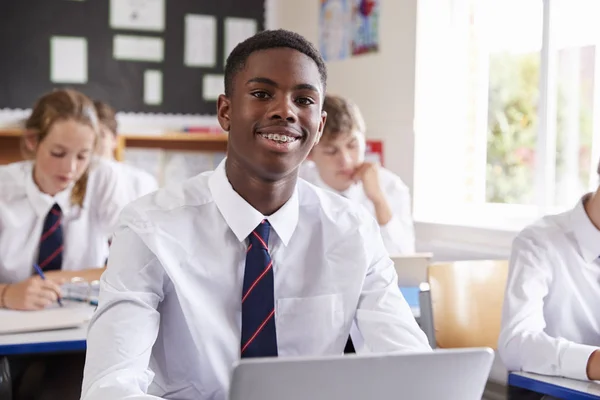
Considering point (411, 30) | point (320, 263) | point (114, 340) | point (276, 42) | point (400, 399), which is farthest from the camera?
point (411, 30)

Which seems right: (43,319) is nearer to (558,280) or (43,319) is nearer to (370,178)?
(558,280)

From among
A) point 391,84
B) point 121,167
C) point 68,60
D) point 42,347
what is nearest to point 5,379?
point 42,347

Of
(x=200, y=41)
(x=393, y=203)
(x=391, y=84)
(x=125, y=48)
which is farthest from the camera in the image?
(x=200, y=41)

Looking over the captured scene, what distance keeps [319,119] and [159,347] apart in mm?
524

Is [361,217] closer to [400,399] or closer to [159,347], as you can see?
[159,347]

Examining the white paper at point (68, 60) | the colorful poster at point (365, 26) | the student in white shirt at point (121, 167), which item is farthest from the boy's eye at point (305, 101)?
the white paper at point (68, 60)

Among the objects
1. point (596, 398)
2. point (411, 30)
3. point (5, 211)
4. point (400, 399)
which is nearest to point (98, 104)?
point (5, 211)

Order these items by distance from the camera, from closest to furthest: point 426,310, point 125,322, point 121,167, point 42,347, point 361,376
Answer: point 361,376, point 125,322, point 42,347, point 426,310, point 121,167

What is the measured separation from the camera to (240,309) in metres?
1.44

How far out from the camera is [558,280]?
2059 mm

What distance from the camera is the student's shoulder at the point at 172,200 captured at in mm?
1408

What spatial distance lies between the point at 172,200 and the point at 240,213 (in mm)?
131

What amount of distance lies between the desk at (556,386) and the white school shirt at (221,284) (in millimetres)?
429

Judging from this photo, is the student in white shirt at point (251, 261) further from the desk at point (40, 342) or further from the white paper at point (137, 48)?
the white paper at point (137, 48)
